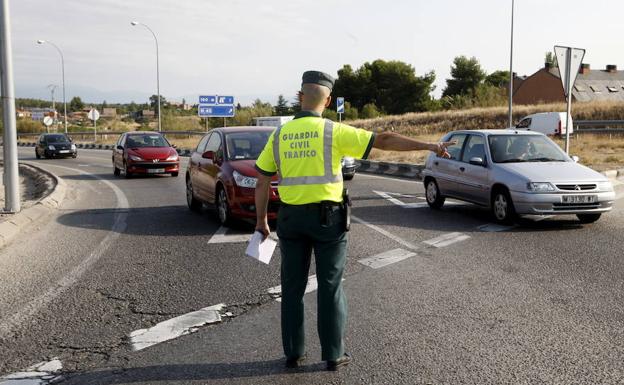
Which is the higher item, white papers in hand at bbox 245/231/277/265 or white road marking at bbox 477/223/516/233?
white papers in hand at bbox 245/231/277/265

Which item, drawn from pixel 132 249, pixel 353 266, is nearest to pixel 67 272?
pixel 132 249

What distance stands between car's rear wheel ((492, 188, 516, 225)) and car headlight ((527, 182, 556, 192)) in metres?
0.41

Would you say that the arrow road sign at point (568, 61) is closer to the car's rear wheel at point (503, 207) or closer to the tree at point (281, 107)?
the car's rear wheel at point (503, 207)

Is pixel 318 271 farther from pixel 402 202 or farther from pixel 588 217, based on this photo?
pixel 402 202

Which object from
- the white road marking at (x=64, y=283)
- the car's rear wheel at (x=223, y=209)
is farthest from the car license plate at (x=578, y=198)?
the white road marking at (x=64, y=283)

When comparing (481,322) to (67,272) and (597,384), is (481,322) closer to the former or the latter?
(597,384)

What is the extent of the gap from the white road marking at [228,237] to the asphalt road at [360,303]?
72 millimetres

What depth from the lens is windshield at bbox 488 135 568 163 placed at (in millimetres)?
11180

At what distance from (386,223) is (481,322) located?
545cm

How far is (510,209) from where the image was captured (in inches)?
405

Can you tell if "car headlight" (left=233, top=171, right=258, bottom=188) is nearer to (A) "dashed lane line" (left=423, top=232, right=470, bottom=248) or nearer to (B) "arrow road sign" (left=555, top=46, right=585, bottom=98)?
(A) "dashed lane line" (left=423, top=232, right=470, bottom=248)

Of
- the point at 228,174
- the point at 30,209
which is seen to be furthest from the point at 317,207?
the point at 30,209

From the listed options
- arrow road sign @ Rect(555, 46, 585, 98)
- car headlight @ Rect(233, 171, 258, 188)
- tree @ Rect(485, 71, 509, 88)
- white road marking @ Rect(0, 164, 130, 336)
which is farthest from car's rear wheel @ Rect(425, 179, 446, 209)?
tree @ Rect(485, 71, 509, 88)

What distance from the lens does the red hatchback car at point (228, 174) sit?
1007 centimetres
